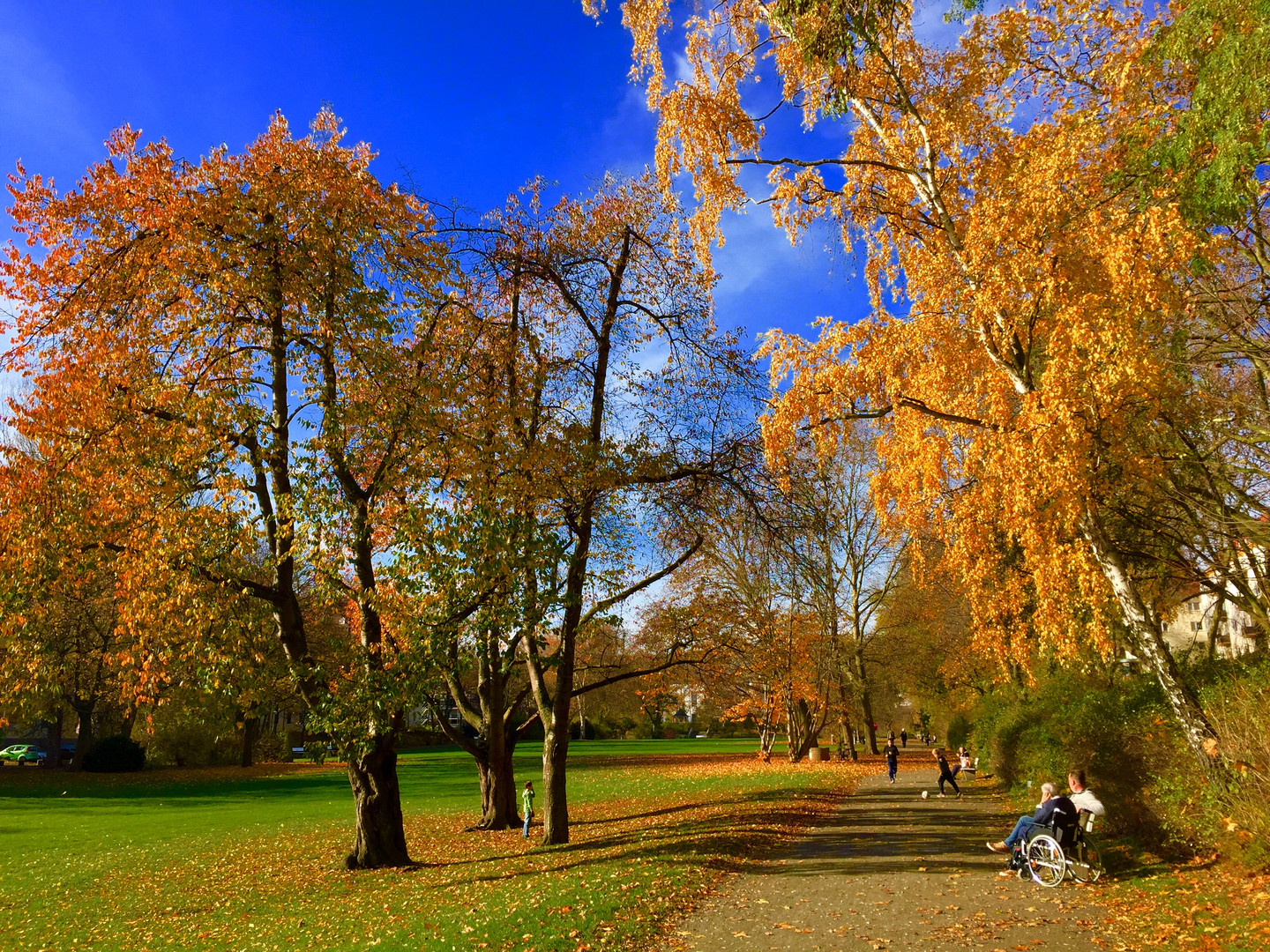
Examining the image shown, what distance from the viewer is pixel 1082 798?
34.6 ft

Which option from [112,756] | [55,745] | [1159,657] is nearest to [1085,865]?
[1159,657]

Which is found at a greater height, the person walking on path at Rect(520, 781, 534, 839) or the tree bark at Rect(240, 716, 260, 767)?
the person walking on path at Rect(520, 781, 534, 839)

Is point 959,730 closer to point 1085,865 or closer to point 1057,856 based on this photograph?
point 1085,865

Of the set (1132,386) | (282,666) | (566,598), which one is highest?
(1132,386)

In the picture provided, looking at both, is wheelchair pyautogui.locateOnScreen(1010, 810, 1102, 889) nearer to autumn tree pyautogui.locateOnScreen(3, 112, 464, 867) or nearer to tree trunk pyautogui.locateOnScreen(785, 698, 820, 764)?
autumn tree pyautogui.locateOnScreen(3, 112, 464, 867)

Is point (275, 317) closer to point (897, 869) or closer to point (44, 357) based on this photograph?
point (44, 357)

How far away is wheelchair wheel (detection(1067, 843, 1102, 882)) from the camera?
1017 cm

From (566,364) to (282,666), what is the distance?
7673 mm

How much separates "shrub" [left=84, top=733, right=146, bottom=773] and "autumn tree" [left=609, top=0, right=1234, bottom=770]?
139 feet

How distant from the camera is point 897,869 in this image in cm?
1148

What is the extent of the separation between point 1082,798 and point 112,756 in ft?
149

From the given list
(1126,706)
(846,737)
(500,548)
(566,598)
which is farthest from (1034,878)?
(846,737)

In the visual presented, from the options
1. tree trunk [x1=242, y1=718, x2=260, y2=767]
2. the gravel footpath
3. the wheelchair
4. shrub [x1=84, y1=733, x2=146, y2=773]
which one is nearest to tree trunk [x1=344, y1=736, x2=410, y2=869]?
the gravel footpath

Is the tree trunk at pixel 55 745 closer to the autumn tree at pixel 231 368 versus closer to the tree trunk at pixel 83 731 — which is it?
the tree trunk at pixel 83 731
